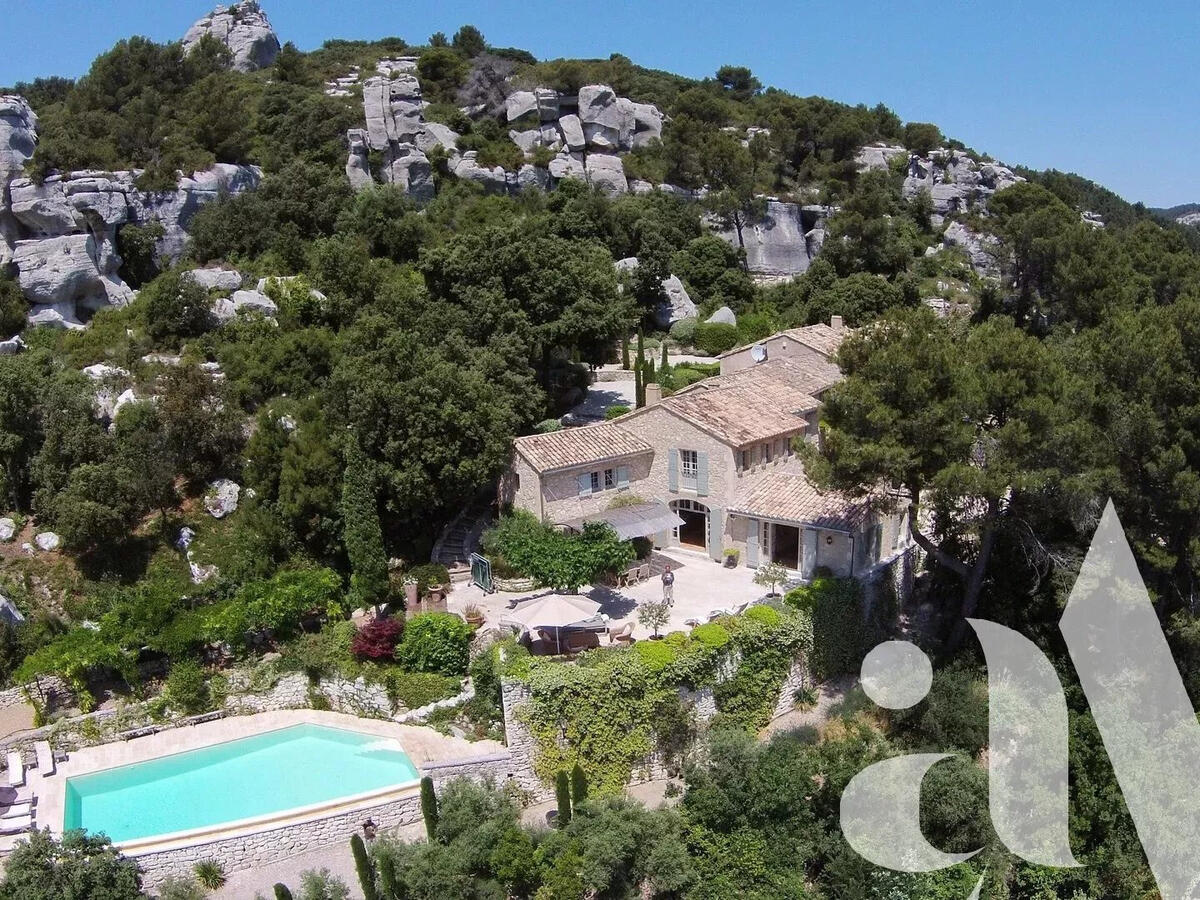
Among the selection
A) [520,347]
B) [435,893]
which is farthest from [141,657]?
[520,347]

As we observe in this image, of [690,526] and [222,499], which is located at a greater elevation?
[222,499]

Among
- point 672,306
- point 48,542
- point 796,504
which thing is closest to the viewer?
point 796,504

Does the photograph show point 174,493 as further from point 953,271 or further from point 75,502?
point 953,271

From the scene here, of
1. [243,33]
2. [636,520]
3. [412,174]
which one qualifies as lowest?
[636,520]

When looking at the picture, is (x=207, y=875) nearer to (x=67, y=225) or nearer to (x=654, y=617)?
(x=654, y=617)

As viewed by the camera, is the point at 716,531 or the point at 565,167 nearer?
the point at 716,531

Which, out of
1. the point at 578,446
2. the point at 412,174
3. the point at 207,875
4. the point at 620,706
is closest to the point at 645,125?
the point at 412,174

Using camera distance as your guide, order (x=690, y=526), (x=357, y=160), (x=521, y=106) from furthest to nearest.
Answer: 1. (x=521, y=106)
2. (x=357, y=160)
3. (x=690, y=526)
